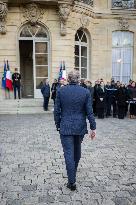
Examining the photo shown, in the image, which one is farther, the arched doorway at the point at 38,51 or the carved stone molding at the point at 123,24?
the carved stone molding at the point at 123,24

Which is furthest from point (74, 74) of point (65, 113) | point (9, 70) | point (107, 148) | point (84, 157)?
point (9, 70)

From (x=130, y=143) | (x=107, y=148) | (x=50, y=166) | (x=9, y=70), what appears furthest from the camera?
(x=9, y=70)

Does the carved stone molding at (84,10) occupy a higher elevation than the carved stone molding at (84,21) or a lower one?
higher

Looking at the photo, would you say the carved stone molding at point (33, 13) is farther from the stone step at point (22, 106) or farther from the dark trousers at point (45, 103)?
the dark trousers at point (45, 103)

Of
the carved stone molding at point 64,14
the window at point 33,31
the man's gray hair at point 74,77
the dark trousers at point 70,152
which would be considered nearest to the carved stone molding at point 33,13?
the window at point 33,31

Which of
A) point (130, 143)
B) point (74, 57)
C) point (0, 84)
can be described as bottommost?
point (130, 143)

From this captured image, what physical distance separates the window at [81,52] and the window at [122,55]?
193 cm

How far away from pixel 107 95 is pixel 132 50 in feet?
21.8

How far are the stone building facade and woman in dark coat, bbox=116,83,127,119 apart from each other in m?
4.17

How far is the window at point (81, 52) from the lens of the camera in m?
20.1

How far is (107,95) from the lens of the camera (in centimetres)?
1633

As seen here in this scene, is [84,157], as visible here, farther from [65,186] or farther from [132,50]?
[132,50]

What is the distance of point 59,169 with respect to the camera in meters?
7.18

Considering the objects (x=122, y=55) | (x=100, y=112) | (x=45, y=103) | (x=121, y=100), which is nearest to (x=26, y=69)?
(x=45, y=103)
